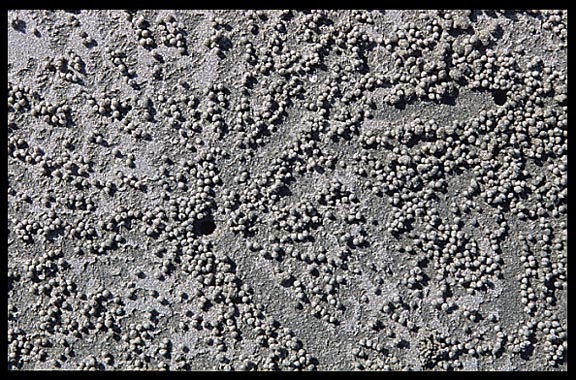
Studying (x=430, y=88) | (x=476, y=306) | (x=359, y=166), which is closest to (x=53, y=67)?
(x=359, y=166)

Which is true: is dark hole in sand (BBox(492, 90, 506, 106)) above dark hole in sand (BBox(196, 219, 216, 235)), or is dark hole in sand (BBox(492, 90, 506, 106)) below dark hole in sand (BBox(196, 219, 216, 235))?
above

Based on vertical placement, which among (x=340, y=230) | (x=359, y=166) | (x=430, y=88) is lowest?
(x=340, y=230)

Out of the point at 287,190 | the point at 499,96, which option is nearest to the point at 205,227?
the point at 287,190

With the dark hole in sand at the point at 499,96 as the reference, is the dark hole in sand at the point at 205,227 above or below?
below

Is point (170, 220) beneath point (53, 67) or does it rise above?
beneath

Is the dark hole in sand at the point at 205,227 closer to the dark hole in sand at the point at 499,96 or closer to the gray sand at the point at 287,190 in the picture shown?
the gray sand at the point at 287,190

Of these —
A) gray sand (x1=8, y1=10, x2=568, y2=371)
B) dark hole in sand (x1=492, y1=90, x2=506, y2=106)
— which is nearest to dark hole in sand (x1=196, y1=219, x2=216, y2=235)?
gray sand (x1=8, y1=10, x2=568, y2=371)

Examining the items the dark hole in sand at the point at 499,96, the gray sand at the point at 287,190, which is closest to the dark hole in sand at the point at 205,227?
the gray sand at the point at 287,190

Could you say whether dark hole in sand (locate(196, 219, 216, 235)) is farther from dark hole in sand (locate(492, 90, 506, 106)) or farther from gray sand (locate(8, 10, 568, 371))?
dark hole in sand (locate(492, 90, 506, 106))

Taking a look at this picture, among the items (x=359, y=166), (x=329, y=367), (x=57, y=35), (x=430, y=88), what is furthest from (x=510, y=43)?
(x=57, y=35)
